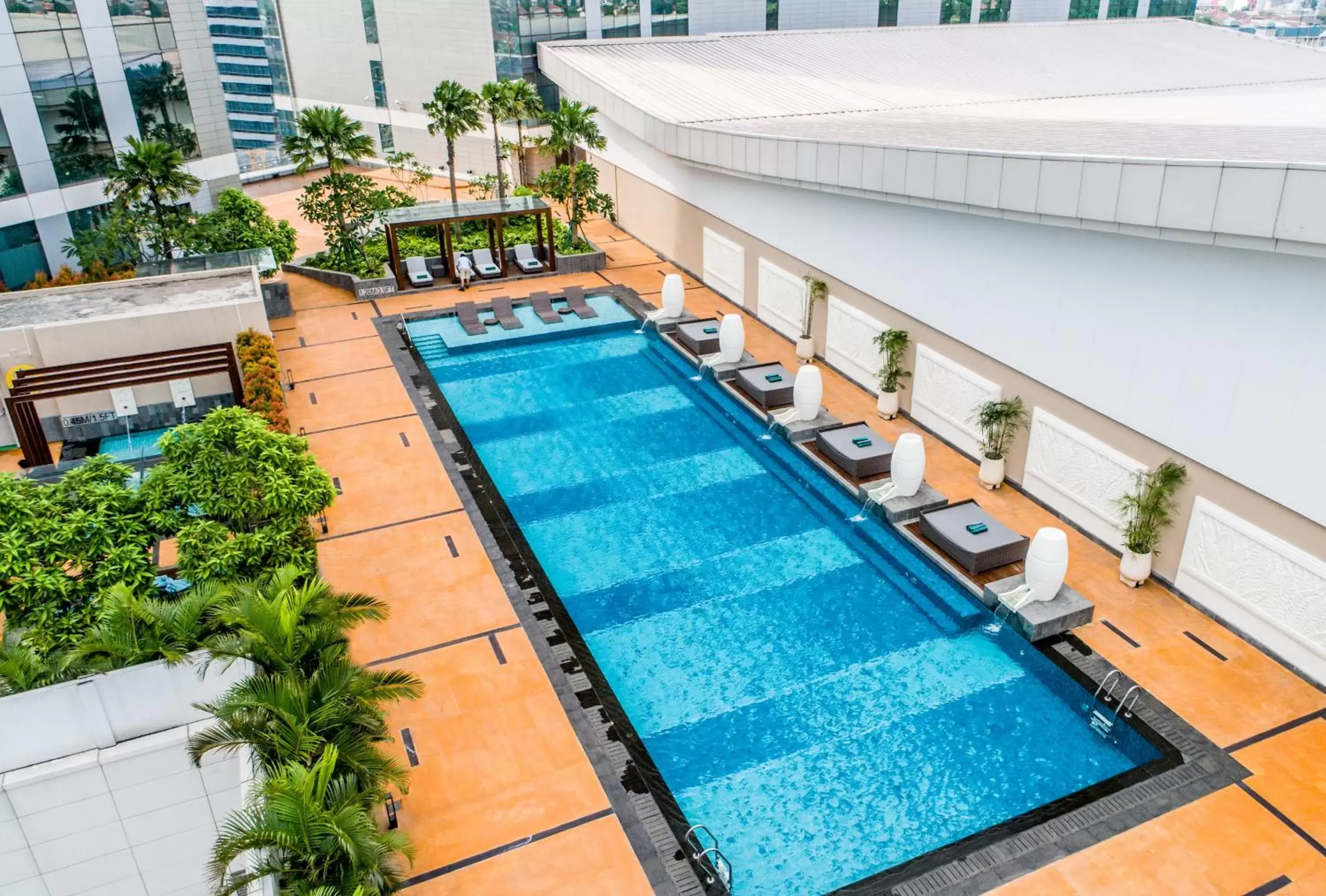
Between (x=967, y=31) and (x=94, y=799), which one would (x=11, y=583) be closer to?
(x=94, y=799)

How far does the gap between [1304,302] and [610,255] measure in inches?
912

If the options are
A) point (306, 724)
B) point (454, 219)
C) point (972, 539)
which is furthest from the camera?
point (454, 219)

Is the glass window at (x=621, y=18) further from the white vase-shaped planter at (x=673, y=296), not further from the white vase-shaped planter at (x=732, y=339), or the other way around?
the white vase-shaped planter at (x=732, y=339)

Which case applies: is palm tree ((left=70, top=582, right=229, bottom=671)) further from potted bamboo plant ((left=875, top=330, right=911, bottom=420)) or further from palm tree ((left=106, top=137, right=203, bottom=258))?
palm tree ((left=106, top=137, right=203, bottom=258))

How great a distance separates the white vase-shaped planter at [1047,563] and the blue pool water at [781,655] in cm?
85

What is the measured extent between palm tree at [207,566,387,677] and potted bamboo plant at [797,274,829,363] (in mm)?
15077

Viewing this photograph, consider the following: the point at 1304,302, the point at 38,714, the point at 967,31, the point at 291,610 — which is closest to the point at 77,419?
the point at 38,714

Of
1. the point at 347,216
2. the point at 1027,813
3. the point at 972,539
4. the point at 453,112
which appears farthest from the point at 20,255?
the point at 1027,813

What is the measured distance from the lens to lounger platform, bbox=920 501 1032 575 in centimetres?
1527

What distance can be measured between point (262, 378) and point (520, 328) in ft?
27.9

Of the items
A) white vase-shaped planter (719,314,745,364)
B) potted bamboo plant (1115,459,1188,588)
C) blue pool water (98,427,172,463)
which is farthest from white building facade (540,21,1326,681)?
blue pool water (98,427,172,463)

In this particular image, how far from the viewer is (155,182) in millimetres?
25828

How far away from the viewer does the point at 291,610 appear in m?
9.82

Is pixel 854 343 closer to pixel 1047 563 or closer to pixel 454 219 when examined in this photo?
pixel 1047 563
